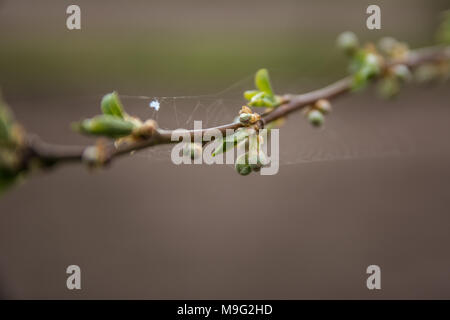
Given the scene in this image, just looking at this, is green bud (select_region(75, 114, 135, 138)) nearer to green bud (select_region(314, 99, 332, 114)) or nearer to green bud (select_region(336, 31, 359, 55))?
green bud (select_region(314, 99, 332, 114))

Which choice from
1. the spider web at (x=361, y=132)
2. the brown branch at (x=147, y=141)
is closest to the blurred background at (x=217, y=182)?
the spider web at (x=361, y=132)

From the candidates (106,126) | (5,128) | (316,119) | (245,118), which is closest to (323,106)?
(316,119)

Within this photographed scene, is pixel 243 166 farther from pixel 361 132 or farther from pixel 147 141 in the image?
pixel 361 132

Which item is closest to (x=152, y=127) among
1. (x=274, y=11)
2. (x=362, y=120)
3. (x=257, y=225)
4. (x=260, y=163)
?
(x=260, y=163)

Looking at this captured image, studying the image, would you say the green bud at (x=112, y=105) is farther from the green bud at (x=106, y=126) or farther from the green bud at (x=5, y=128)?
the green bud at (x=5, y=128)

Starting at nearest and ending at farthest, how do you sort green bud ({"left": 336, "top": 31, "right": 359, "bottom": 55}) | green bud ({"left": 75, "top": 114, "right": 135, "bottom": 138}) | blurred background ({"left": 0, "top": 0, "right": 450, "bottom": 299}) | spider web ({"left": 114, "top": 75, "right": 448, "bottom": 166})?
green bud ({"left": 75, "top": 114, "right": 135, "bottom": 138}), green bud ({"left": 336, "top": 31, "right": 359, "bottom": 55}), spider web ({"left": 114, "top": 75, "right": 448, "bottom": 166}), blurred background ({"left": 0, "top": 0, "right": 450, "bottom": 299})

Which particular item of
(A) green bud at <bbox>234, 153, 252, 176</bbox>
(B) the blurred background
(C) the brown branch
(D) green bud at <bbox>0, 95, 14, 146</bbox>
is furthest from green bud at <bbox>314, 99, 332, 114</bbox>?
(B) the blurred background
